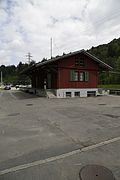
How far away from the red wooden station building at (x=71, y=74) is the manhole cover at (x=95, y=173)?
1938cm

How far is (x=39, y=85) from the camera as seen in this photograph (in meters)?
31.9

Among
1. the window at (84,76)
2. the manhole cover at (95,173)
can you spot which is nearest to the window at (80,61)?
the window at (84,76)

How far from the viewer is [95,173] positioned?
4.38m

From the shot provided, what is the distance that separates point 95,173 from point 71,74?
21175 mm

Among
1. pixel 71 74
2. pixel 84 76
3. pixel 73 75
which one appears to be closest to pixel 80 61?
pixel 84 76

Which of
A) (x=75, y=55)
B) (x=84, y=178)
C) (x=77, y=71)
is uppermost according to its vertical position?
(x=75, y=55)

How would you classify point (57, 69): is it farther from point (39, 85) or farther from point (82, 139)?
point (82, 139)

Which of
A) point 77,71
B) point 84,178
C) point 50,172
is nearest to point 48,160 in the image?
point 50,172

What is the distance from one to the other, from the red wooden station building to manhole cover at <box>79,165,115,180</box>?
63.6 feet

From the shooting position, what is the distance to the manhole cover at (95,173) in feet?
13.8

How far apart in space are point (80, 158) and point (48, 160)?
80cm

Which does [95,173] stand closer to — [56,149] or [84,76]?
[56,149]

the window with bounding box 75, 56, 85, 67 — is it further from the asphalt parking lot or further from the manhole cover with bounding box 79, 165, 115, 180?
the manhole cover with bounding box 79, 165, 115, 180

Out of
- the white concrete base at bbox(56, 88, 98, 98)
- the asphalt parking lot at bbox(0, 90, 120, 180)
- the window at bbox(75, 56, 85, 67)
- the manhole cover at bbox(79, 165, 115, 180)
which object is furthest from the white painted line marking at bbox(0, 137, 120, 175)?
the window at bbox(75, 56, 85, 67)
